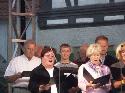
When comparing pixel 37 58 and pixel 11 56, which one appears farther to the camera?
pixel 11 56

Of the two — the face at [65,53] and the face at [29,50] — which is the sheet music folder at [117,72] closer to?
the face at [65,53]

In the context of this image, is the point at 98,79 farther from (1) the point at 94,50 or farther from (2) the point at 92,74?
(1) the point at 94,50

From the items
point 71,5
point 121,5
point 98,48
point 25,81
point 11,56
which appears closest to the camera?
point 98,48

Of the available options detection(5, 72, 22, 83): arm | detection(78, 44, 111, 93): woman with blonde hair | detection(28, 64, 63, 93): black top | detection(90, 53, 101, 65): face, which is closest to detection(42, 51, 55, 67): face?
detection(28, 64, 63, 93): black top

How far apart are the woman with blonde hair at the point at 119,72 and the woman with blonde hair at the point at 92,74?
89 mm

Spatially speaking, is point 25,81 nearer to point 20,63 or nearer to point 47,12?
point 20,63

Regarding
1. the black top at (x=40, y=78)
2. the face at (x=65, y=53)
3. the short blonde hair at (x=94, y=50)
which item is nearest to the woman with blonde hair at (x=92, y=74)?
the short blonde hair at (x=94, y=50)

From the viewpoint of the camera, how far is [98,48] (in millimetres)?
6133

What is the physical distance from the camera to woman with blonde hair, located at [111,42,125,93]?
20.2ft

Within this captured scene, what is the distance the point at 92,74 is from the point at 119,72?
1.06ft

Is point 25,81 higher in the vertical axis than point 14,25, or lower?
lower

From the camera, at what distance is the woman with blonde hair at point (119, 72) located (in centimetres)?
616

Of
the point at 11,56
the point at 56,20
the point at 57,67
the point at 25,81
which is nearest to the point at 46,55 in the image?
the point at 57,67

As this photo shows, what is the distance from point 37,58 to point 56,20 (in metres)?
Answer: 5.05
